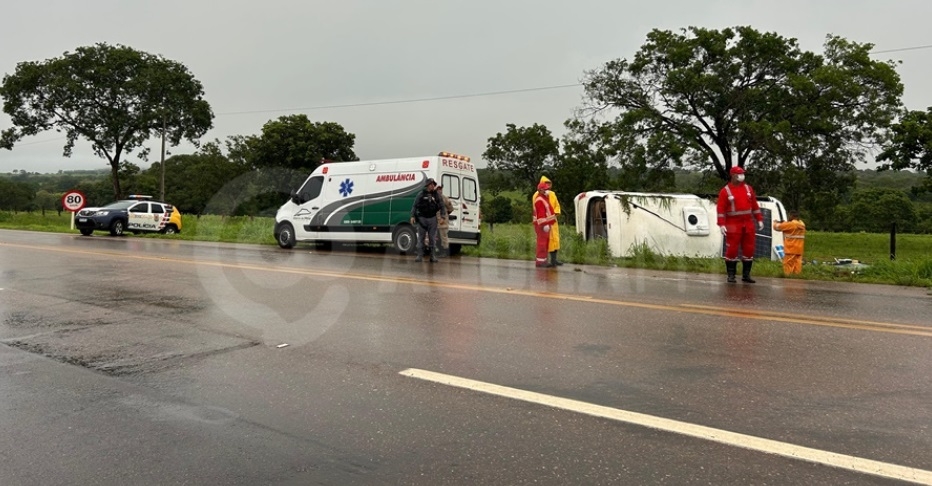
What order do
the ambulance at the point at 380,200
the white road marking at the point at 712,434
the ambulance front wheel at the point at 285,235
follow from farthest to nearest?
the ambulance front wheel at the point at 285,235
the ambulance at the point at 380,200
the white road marking at the point at 712,434

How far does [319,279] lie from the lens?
9.73 m

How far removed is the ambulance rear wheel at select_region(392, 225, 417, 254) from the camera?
15.8 meters

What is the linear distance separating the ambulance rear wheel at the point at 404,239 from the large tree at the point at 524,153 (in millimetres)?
41669

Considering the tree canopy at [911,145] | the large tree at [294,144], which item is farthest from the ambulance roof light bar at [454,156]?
the large tree at [294,144]

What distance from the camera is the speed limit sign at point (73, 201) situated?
2873 centimetres

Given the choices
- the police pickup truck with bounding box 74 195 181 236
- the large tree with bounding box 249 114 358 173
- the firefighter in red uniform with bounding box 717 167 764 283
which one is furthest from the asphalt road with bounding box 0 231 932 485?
the large tree with bounding box 249 114 358 173

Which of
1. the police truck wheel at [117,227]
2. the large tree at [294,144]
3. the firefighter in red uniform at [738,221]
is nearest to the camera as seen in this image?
the firefighter in red uniform at [738,221]

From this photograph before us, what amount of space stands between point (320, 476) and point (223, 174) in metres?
67.8

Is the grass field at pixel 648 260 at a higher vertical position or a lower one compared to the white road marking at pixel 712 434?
higher

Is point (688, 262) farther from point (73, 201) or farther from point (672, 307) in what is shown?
point (73, 201)

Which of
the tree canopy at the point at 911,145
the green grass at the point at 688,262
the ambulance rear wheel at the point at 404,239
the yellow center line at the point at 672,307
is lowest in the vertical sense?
the yellow center line at the point at 672,307

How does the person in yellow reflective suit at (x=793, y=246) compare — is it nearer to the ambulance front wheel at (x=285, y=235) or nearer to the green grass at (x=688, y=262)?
the green grass at (x=688, y=262)

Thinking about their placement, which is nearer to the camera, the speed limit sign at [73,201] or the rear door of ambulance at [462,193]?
the rear door of ambulance at [462,193]

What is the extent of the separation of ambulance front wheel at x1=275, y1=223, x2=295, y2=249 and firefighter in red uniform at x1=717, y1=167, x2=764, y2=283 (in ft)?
39.1
